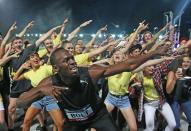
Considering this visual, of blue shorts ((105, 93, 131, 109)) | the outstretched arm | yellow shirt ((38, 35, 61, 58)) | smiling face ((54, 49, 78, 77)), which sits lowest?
blue shorts ((105, 93, 131, 109))

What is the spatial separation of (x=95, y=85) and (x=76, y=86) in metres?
0.26

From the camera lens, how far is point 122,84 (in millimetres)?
6805

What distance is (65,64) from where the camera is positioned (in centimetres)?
450

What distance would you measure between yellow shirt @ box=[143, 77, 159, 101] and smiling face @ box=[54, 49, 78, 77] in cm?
255

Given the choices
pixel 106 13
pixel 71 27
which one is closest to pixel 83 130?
pixel 71 27

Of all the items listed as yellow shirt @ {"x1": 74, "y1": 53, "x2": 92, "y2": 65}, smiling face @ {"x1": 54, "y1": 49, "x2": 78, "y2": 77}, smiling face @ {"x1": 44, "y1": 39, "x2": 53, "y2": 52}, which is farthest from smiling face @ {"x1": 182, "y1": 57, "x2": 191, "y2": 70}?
smiling face @ {"x1": 54, "y1": 49, "x2": 78, "y2": 77}

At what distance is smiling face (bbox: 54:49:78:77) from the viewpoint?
175 inches

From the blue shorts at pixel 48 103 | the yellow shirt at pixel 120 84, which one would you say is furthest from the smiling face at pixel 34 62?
the yellow shirt at pixel 120 84

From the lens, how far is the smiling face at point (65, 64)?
175 inches

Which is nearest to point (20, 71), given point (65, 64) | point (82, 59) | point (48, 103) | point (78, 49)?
point (48, 103)

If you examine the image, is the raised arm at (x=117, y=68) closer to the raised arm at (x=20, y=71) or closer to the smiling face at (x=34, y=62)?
the smiling face at (x=34, y=62)

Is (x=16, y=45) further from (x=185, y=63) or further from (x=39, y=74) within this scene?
(x=185, y=63)

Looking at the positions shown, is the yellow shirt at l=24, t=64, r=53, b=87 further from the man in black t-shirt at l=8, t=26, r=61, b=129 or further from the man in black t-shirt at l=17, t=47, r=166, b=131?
the man in black t-shirt at l=17, t=47, r=166, b=131

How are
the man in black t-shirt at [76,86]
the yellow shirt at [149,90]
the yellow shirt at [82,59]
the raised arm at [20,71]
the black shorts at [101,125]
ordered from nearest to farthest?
the man in black t-shirt at [76,86] < the black shorts at [101,125] < the yellow shirt at [149,90] < the yellow shirt at [82,59] < the raised arm at [20,71]
